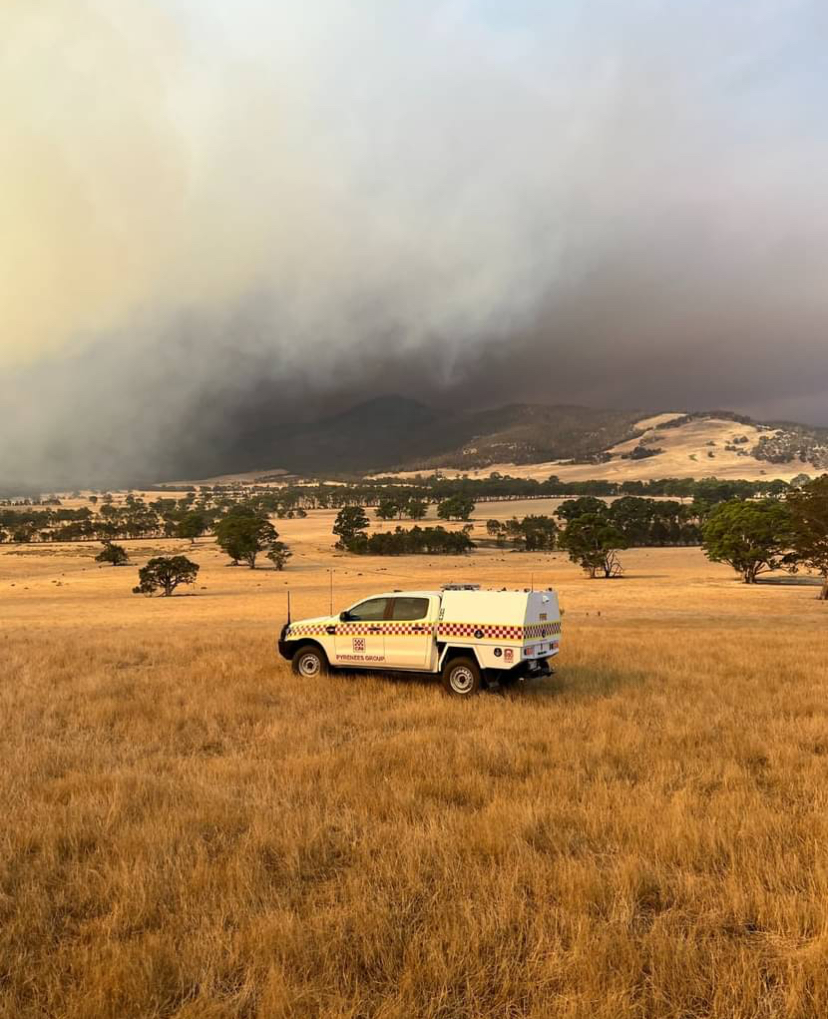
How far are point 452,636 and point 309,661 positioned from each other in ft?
11.9

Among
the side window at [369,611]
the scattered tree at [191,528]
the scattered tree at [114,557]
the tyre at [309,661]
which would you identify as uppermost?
the side window at [369,611]

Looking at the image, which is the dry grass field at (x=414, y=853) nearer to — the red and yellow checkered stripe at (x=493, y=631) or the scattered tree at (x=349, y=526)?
the red and yellow checkered stripe at (x=493, y=631)

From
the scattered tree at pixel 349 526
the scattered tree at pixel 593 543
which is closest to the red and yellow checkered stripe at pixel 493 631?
the scattered tree at pixel 593 543

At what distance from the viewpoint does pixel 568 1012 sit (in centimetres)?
373

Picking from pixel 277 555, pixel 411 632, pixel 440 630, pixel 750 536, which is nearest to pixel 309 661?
pixel 411 632

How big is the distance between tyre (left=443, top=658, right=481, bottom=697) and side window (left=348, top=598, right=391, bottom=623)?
1.81 m

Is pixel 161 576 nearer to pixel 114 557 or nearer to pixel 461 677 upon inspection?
pixel 114 557

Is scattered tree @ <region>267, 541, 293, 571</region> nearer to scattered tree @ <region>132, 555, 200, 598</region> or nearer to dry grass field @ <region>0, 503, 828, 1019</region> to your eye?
scattered tree @ <region>132, 555, 200, 598</region>

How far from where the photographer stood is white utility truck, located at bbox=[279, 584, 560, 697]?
1241cm

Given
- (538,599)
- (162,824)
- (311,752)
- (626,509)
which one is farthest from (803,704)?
(626,509)

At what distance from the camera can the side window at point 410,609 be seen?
13289mm

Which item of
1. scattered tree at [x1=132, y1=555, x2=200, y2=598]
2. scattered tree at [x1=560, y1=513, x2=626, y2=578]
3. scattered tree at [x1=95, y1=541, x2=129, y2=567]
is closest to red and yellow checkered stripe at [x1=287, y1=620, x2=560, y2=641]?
scattered tree at [x1=132, y1=555, x2=200, y2=598]

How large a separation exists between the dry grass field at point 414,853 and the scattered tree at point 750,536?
69389mm

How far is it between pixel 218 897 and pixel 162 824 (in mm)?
1574
